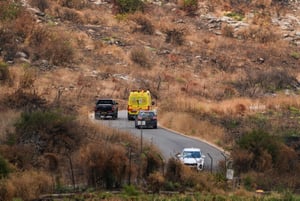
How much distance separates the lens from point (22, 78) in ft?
165

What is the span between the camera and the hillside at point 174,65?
39562mm

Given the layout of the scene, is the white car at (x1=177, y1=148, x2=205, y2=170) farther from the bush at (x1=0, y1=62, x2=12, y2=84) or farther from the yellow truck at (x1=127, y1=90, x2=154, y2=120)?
the bush at (x1=0, y1=62, x2=12, y2=84)

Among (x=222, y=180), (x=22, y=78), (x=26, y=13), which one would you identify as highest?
(x=26, y=13)

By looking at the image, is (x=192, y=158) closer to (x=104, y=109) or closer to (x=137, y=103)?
(x=104, y=109)

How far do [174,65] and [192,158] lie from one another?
117 ft

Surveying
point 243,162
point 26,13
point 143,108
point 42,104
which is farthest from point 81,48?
point 243,162

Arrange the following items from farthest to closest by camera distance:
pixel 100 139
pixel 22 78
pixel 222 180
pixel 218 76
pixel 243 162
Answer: pixel 218 76
pixel 22 78
pixel 100 139
pixel 243 162
pixel 222 180

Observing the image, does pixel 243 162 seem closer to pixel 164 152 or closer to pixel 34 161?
pixel 164 152

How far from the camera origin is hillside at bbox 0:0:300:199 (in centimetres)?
3956

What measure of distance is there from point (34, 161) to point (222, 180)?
7.90 metres

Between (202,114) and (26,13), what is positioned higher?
(26,13)

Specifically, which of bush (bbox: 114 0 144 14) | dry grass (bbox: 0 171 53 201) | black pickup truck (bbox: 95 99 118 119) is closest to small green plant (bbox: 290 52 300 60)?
bush (bbox: 114 0 144 14)

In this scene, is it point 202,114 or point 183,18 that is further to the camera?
point 183,18

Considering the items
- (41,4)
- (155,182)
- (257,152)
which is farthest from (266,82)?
(155,182)
